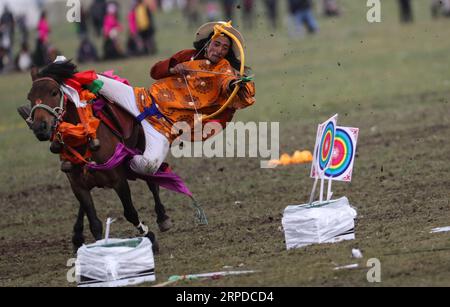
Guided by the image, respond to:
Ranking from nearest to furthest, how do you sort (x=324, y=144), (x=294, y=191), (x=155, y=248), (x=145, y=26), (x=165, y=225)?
(x=324, y=144) → (x=155, y=248) → (x=165, y=225) → (x=294, y=191) → (x=145, y=26)

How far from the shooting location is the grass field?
29.6 ft

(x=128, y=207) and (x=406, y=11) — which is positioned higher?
(x=406, y=11)

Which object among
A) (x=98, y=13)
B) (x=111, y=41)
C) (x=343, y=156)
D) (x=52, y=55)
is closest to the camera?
(x=343, y=156)

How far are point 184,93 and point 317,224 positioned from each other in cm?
218

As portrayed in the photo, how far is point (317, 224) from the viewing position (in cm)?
952

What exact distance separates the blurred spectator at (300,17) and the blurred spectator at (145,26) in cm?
448

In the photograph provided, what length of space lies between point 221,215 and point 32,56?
2109 centimetres

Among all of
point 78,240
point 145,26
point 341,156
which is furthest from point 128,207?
point 145,26

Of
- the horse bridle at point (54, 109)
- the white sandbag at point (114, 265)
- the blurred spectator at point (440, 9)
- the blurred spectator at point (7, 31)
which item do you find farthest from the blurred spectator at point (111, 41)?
the white sandbag at point (114, 265)

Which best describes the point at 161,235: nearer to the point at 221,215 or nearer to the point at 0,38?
the point at 221,215

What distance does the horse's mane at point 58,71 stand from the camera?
32.0 feet

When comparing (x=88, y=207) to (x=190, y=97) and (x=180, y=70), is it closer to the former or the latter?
(x=190, y=97)

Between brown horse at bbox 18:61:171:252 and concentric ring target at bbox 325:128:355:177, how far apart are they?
1.85m

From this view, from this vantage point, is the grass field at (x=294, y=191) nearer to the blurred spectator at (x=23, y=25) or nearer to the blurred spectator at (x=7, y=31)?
the blurred spectator at (x=7, y=31)
